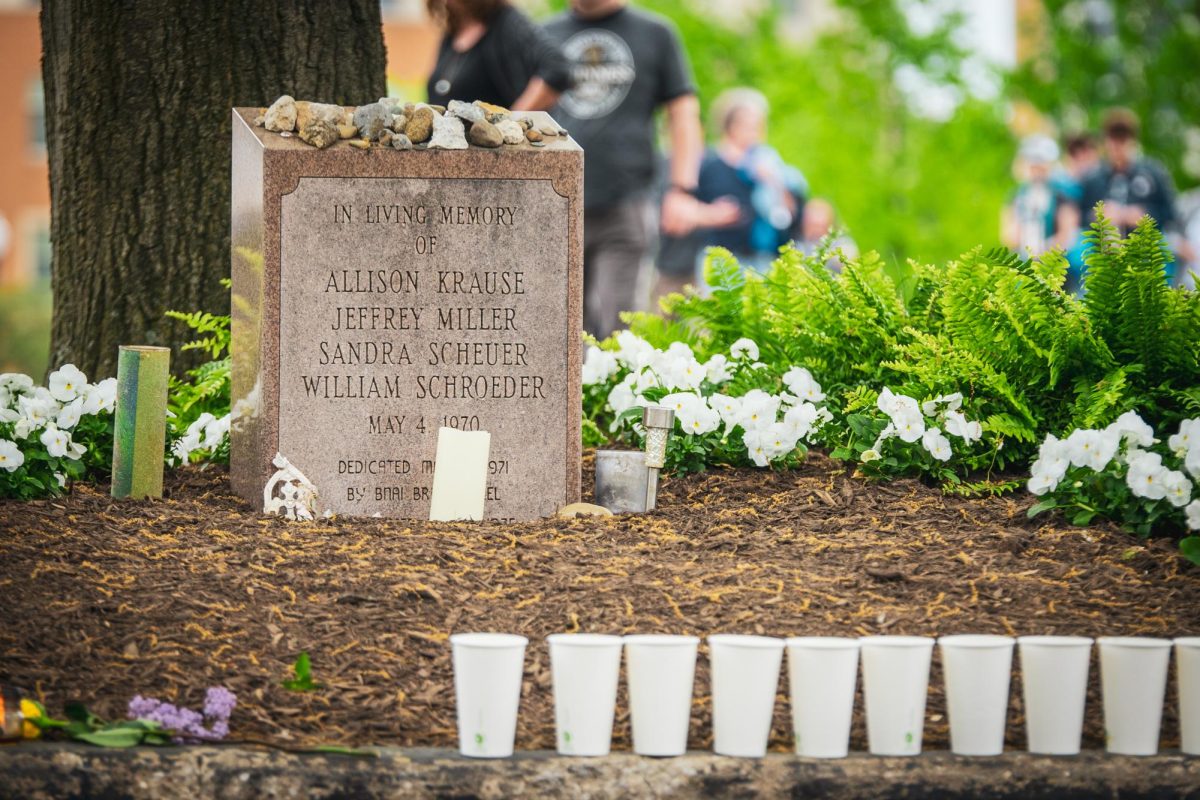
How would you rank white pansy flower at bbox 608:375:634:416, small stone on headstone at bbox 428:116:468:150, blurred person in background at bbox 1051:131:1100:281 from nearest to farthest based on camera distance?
1. small stone on headstone at bbox 428:116:468:150
2. white pansy flower at bbox 608:375:634:416
3. blurred person in background at bbox 1051:131:1100:281

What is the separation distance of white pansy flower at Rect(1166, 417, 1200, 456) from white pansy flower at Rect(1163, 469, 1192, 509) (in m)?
0.07

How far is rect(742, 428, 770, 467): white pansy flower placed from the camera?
17.9 ft

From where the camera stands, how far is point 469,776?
336 centimetres

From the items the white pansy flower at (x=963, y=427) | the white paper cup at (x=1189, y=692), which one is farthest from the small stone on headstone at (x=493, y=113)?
the white paper cup at (x=1189, y=692)

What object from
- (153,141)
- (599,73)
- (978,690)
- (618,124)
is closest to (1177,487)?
(978,690)

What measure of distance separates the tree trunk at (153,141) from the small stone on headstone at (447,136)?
1.28m

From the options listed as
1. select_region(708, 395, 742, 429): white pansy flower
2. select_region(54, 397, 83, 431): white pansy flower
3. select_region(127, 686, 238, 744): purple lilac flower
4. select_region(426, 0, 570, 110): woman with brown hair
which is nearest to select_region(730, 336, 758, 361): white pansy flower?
select_region(708, 395, 742, 429): white pansy flower

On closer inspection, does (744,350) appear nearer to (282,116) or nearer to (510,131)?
(510,131)

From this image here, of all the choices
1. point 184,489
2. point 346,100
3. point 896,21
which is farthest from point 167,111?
point 896,21

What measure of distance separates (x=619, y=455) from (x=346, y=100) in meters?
2.19

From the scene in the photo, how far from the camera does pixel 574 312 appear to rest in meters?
5.46

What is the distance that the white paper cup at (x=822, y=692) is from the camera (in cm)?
341

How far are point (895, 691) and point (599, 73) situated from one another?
22.2ft

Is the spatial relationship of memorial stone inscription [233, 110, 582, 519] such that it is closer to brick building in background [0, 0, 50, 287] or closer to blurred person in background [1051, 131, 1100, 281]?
blurred person in background [1051, 131, 1100, 281]
